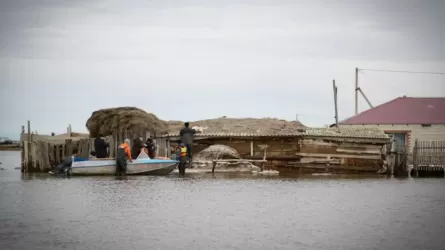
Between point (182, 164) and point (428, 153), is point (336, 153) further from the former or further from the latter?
point (182, 164)

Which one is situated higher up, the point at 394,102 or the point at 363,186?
the point at 394,102

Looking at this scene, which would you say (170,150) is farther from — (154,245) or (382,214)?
(154,245)

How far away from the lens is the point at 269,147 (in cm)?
4134

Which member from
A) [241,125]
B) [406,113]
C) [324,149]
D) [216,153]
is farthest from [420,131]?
[216,153]

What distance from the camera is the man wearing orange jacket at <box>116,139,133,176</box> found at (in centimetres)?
3497

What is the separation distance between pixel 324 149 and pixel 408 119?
13.8 m

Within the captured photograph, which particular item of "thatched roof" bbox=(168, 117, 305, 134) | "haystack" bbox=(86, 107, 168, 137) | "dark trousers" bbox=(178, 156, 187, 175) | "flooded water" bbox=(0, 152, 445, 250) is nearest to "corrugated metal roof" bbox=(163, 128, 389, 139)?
"thatched roof" bbox=(168, 117, 305, 134)

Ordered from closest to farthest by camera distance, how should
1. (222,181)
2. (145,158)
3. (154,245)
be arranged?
1. (154,245)
2. (222,181)
3. (145,158)

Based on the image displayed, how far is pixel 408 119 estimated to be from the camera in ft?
170

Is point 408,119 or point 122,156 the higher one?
point 408,119

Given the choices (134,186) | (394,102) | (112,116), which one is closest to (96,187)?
(134,186)

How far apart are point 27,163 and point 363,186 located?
1917 centimetres

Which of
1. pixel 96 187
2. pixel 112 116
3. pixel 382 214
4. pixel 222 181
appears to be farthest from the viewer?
pixel 112 116

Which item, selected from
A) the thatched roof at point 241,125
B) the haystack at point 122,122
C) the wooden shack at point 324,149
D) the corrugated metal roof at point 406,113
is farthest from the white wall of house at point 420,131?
the haystack at point 122,122
